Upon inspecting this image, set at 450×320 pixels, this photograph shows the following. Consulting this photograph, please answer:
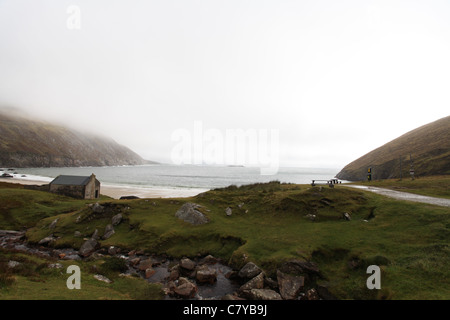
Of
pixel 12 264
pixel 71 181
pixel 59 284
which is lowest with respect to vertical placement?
pixel 59 284

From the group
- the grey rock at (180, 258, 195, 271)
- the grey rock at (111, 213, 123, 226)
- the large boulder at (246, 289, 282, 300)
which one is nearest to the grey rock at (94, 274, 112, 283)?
the grey rock at (180, 258, 195, 271)

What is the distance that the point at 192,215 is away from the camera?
77.7ft

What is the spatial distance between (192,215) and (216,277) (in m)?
9.59

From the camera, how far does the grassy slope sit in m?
11.6

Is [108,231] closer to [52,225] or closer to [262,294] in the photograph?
[52,225]

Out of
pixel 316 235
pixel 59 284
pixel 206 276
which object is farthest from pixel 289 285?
pixel 59 284

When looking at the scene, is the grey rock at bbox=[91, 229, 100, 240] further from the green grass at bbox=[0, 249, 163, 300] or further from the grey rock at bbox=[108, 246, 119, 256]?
the green grass at bbox=[0, 249, 163, 300]

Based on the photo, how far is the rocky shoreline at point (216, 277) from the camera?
A: 12.3 meters

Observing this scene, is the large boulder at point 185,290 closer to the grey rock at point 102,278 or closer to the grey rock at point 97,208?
the grey rock at point 102,278

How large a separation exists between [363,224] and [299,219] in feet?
19.0

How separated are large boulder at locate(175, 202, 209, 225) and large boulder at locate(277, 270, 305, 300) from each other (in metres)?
11.4

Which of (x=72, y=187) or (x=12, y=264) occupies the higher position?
(x=72, y=187)

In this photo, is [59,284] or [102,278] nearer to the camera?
[59,284]
